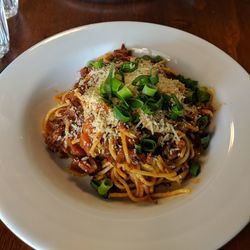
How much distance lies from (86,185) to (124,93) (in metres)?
0.35

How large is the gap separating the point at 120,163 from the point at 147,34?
630 millimetres

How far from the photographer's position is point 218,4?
6.61ft

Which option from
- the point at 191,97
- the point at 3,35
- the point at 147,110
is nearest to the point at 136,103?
the point at 147,110

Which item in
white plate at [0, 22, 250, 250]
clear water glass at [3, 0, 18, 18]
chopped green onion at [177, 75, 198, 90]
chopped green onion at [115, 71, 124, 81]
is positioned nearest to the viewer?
white plate at [0, 22, 250, 250]

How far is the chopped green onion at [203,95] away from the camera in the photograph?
147cm

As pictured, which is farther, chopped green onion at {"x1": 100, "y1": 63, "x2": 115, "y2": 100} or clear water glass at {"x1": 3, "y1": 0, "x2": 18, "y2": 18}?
clear water glass at {"x1": 3, "y1": 0, "x2": 18, "y2": 18}

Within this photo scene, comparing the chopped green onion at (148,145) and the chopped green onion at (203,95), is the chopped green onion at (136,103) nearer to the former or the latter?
the chopped green onion at (148,145)

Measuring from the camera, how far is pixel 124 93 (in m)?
1.32

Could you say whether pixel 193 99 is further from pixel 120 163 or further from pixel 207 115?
pixel 120 163

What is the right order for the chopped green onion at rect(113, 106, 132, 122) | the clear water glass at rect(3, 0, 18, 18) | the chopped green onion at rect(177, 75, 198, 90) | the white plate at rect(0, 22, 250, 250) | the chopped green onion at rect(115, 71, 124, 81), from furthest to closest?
the clear water glass at rect(3, 0, 18, 18)
the chopped green onion at rect(177, 75, 198, 90)
the chopped green onion at rect(115, 71, 124, 81)
the chopped green onion at rect(113, 106, 132, 122)
the white plate at rect(0, 22, 250, 250)

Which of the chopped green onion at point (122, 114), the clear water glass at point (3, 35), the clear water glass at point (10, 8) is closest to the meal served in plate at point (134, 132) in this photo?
the chopped green onion at point (122, 114)

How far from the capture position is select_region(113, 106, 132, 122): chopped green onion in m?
1.29

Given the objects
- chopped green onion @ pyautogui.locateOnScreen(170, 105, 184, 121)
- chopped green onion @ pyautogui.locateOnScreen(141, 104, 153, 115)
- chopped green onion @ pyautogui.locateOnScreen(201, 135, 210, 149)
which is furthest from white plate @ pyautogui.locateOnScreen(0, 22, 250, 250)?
chopped green onion @ pyautogui.locateOnScreen(141, 104, 153, 115)

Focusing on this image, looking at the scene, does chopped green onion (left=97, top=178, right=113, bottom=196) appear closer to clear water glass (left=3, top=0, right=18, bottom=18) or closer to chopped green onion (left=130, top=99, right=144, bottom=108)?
chopped green onion (left=130, top=99, right=144, bottom=108)
